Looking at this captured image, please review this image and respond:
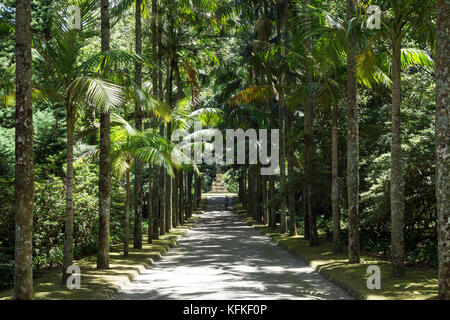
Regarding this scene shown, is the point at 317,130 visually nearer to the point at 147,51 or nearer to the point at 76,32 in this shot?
the point at 147,51

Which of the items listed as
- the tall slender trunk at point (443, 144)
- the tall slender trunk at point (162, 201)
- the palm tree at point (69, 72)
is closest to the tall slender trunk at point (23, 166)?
the palm tree at point (69, 72)

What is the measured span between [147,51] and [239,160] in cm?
1829

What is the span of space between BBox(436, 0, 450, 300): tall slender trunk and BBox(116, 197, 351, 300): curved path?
7.83 ft

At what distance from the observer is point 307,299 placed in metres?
10.5

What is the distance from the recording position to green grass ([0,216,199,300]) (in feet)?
34.9

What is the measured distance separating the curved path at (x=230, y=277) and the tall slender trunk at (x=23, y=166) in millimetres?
2471

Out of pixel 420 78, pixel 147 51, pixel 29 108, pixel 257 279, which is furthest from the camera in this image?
pixel 147 51

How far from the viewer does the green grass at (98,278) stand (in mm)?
10650

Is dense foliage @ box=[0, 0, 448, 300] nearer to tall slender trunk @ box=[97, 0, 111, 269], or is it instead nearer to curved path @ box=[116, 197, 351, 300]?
tall slender trunk @ box=[97, 0, 111, 269]

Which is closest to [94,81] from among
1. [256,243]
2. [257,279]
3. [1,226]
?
[257,279]

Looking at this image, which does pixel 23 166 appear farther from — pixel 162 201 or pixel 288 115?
pixel 288 115

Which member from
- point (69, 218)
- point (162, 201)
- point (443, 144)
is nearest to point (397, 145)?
point (443, 144)

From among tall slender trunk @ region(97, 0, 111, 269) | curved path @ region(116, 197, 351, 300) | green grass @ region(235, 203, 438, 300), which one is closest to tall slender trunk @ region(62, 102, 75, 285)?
curved path @ region(116, 197, 351, 300)

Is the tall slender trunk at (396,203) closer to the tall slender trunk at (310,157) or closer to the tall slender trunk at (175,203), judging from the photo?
the tall slender trunk at (310,157)
